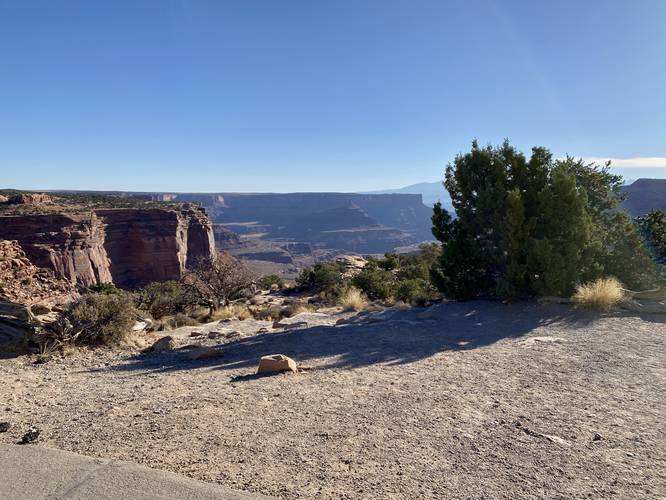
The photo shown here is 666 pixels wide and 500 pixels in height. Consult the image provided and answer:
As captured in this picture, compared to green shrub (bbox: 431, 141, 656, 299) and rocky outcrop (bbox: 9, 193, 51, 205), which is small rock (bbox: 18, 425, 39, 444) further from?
rocky outcrop (bbox: 9, 193, 51, 205)

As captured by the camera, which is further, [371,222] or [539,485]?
[371,222]

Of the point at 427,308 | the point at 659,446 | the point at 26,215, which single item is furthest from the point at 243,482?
the point at 26,215

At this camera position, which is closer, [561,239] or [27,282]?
[561,239]

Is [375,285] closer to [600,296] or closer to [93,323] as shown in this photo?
[600,296]

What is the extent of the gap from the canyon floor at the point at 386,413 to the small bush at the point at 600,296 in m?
1.17

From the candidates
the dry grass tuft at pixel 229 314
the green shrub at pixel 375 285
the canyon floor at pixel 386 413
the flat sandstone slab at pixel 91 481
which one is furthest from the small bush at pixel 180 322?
the flat sandstone slab at pixel 91 481

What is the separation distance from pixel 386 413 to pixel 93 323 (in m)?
7.15

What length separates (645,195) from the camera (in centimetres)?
7038

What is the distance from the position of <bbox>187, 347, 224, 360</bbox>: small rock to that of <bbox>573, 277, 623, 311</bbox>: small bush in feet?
26.9

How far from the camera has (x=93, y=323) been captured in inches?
360

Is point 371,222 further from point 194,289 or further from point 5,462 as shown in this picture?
point 5,462

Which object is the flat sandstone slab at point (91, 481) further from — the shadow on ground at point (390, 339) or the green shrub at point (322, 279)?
the green shrub at point (322, 279)

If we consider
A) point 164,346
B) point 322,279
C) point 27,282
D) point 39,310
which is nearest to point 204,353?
point 164,346

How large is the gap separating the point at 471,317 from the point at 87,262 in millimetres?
38972
